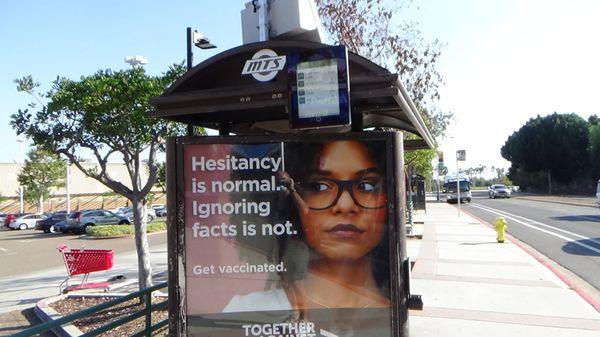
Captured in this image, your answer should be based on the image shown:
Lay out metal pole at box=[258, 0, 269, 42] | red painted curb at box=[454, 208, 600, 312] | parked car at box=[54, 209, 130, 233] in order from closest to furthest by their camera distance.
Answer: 1. metal pole at box=[258, 0, 269, 42]
2. red painted curb at box=[454, 208, 600, 312]
3. parked car at box=[54, 209, 130, 233]

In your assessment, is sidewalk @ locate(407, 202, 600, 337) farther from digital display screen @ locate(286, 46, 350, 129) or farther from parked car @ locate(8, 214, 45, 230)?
parked car @ locate(8, 214, 45, 230)

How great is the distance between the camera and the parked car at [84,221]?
3203 centimetres

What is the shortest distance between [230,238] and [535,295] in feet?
21.4

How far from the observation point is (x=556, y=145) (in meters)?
69.6

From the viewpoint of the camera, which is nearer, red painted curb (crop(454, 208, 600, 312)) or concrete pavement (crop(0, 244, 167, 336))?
red painted curb (crop(454, 208, 600, 312))

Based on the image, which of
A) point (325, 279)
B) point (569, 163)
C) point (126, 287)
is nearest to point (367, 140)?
point (325, 279)

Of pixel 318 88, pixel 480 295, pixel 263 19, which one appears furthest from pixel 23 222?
pixel 318 88

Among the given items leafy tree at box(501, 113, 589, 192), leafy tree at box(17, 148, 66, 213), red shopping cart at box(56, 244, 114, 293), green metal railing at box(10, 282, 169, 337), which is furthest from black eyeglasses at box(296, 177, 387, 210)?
leafy tree at box(501, 113, 589, 192)

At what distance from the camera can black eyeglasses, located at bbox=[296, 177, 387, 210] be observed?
12.0 feet

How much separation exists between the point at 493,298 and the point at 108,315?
5.94 m

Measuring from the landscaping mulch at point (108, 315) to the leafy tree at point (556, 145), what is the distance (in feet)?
228

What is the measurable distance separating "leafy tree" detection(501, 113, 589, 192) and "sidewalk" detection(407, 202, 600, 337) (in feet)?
204

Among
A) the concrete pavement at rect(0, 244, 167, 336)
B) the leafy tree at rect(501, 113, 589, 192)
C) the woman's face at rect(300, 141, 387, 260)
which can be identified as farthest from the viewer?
the leafy tree at rect(501, 113, 589, 192)

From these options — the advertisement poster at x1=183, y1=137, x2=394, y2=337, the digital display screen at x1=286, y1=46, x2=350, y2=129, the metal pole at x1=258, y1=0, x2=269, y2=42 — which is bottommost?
the advertisement poster at x1=183, y1=137, x2=394, y2=337
